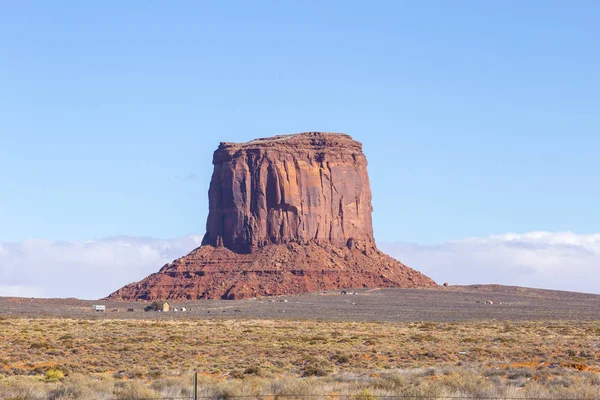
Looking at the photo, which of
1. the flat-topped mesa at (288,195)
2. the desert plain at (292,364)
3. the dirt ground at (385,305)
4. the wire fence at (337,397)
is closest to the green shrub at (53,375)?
the desert plain at (292,364)

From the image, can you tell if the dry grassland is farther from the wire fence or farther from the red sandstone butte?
the red sandstone butte

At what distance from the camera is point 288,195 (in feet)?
434

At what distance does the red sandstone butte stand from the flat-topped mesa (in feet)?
0.47

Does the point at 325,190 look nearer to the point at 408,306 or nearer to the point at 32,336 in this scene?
the point at 408,306

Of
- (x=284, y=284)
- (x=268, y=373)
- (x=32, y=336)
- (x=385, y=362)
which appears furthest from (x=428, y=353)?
(x=284, y=284)

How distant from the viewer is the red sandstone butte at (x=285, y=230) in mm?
119312

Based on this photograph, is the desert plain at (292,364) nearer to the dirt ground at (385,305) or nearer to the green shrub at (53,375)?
the green shrub at (53,375)

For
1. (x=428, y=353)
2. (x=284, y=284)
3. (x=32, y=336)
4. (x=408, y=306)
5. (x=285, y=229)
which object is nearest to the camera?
(x=428, y=353)

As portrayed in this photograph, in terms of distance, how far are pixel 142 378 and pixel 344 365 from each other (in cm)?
728

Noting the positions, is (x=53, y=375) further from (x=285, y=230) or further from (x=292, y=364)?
(x=285, y=230)

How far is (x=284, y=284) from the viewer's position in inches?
4579

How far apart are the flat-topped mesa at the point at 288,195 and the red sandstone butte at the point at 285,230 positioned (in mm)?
144

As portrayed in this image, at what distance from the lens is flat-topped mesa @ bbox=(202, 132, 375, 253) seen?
5103 inches

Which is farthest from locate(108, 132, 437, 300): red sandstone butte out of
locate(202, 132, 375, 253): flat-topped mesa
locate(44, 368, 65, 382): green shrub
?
locate(44, 368, 65, 382): green shrub
